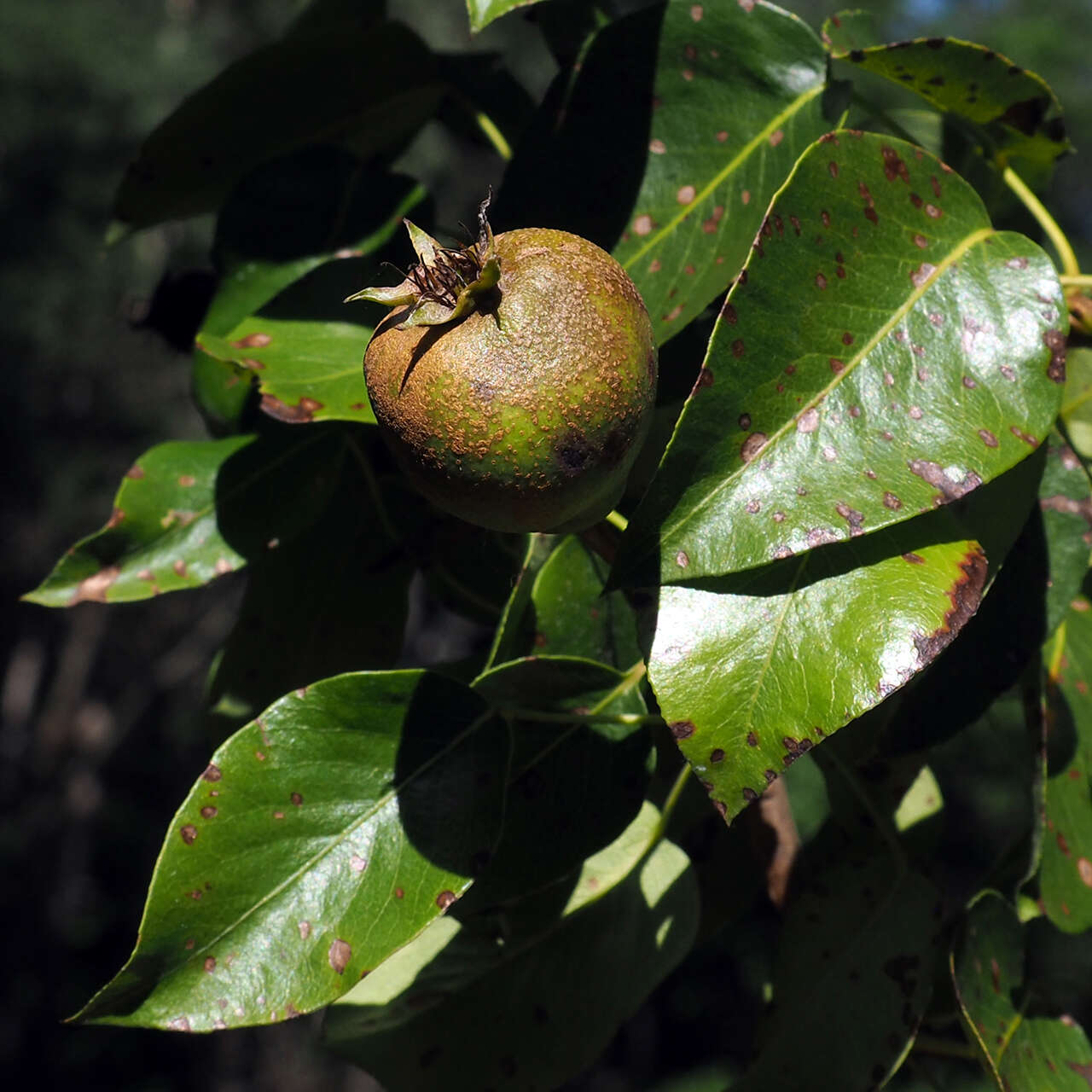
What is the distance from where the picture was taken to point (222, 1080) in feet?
24.6

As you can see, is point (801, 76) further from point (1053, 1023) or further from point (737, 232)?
point (1053, 1023)

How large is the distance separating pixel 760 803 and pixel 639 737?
0.54 feet

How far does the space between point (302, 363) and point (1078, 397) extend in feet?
1.84

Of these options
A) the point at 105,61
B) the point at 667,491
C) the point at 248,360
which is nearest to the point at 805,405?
the point at 667,491

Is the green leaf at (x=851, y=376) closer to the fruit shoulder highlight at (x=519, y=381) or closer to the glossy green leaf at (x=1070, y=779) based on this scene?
the fruit shoulder highlight at (x=519, y=381)

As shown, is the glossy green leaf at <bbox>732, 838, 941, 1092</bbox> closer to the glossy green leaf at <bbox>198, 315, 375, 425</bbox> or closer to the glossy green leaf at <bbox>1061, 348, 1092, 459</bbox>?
the glossy green leaf at <bbox>1061, 348, 1092, 459</bbox>

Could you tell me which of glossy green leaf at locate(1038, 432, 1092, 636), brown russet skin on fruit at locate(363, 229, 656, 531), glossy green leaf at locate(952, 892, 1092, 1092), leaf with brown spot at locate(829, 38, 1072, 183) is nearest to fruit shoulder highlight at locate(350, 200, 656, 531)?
brown russet skin on fruit at locate(363, 229, 656, 531)

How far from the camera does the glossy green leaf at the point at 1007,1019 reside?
0.73 meters

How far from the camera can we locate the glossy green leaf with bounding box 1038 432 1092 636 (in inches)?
28.6

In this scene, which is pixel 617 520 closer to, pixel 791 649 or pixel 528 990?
pixel 791 649

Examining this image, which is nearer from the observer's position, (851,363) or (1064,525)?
(851,363)

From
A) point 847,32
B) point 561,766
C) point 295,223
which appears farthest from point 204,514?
point 847,32

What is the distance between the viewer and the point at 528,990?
0.83 m

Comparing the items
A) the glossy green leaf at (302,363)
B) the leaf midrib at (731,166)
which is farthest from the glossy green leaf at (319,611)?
the leaf midrib at (731,166)
